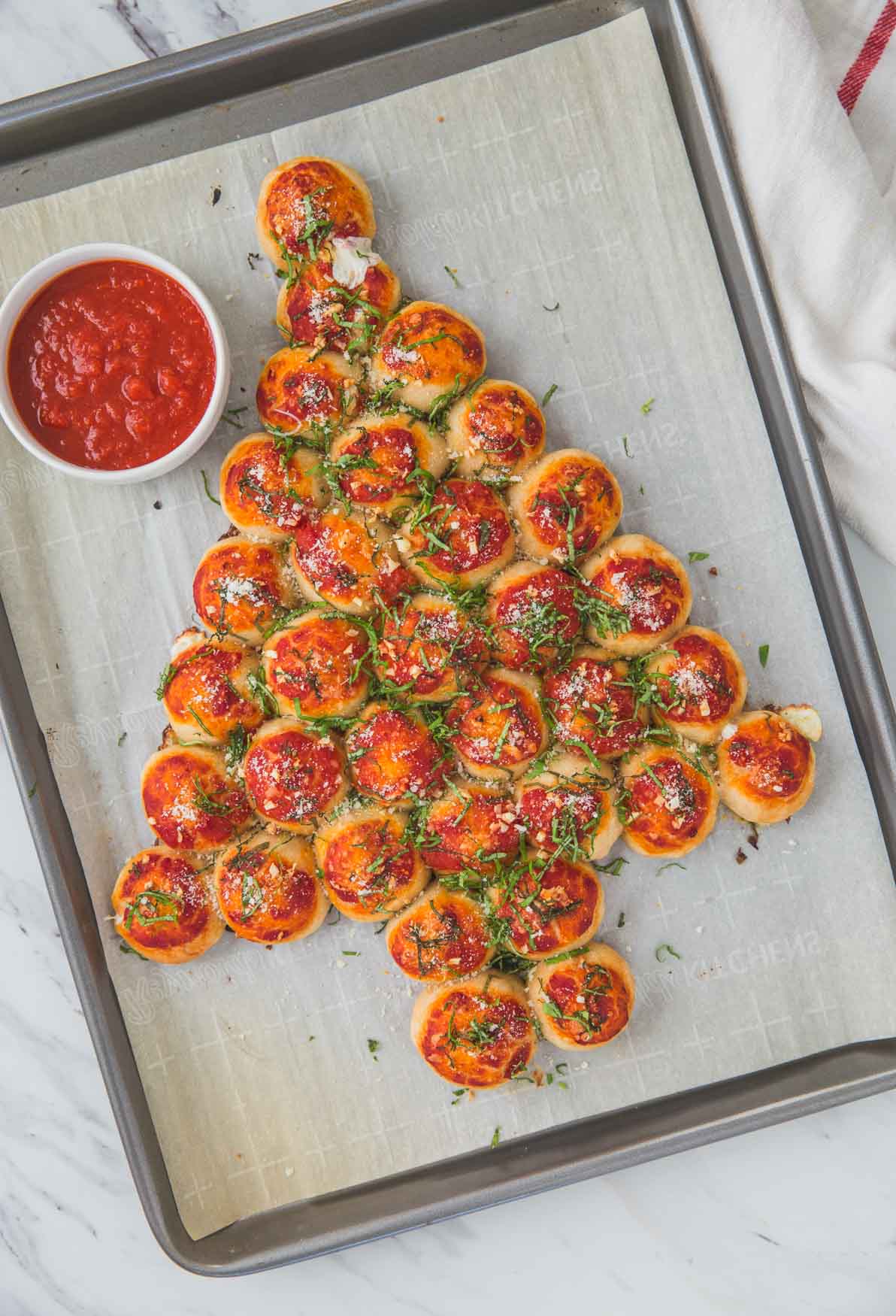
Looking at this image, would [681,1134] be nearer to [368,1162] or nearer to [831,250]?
[368,1162]

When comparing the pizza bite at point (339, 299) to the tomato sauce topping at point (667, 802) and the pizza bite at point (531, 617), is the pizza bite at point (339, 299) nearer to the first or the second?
the pizza bite at point (531, 617)

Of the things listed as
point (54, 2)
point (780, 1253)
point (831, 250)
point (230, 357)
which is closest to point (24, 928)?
point (230, 357)

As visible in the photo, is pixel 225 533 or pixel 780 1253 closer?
pixel 225 533

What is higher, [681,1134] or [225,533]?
[225,533]

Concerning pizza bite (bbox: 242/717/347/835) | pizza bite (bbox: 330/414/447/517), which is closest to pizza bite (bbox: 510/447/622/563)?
pizza bite (bbox: 330/414/447/517)

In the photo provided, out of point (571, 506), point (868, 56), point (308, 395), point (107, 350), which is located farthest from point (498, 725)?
point (868, 56)

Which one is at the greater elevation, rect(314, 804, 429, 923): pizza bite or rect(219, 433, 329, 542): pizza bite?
rect(219, 433, 329, 542): pizza bite

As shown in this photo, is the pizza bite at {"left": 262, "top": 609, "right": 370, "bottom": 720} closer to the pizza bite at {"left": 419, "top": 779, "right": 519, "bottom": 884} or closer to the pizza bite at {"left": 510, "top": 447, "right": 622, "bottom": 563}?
the pizza bite at {"left": 419, "top": 779, "right": 519, "bottom": 884}
